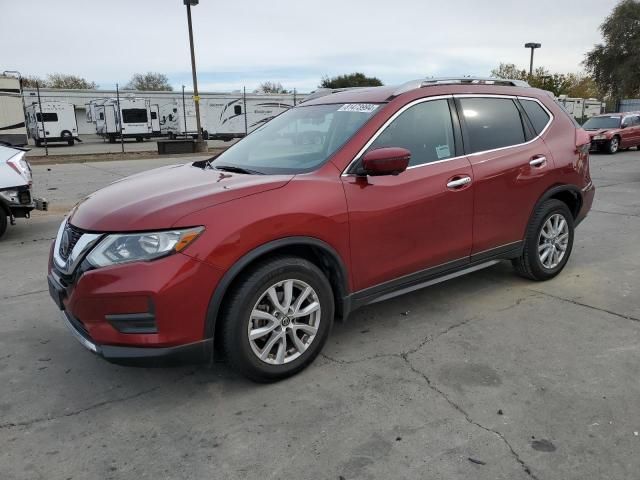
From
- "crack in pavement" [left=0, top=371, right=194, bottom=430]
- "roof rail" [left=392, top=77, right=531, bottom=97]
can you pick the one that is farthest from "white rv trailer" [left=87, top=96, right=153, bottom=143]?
"crack in pavement" [left=0, top=371, right=194, bottom=430]

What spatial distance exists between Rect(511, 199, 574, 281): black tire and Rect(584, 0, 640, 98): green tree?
42574 mm

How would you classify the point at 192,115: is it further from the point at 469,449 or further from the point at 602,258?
the point at 469,449

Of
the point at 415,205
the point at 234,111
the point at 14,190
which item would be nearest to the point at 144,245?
the point at 415,205

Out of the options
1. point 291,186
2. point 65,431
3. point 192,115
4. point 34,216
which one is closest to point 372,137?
point 291,186

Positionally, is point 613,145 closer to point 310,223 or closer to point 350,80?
point 310,223

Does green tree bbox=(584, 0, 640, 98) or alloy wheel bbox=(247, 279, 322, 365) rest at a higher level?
green tree bbox=(584, 0, 640, 98)

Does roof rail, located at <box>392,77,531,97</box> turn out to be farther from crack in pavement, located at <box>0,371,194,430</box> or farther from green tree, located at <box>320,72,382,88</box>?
green tree, located at <box>320,72,382,88</box>

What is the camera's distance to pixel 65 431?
2742mm

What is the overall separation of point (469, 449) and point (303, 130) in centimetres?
256

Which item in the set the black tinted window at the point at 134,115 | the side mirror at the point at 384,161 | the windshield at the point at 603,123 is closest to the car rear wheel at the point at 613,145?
the windshield at the point at 603,123

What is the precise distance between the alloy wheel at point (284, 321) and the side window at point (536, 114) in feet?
9.00

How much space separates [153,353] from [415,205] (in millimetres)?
1947

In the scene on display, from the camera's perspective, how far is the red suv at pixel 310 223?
2715mm

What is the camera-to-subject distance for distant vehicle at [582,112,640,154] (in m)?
19.6
